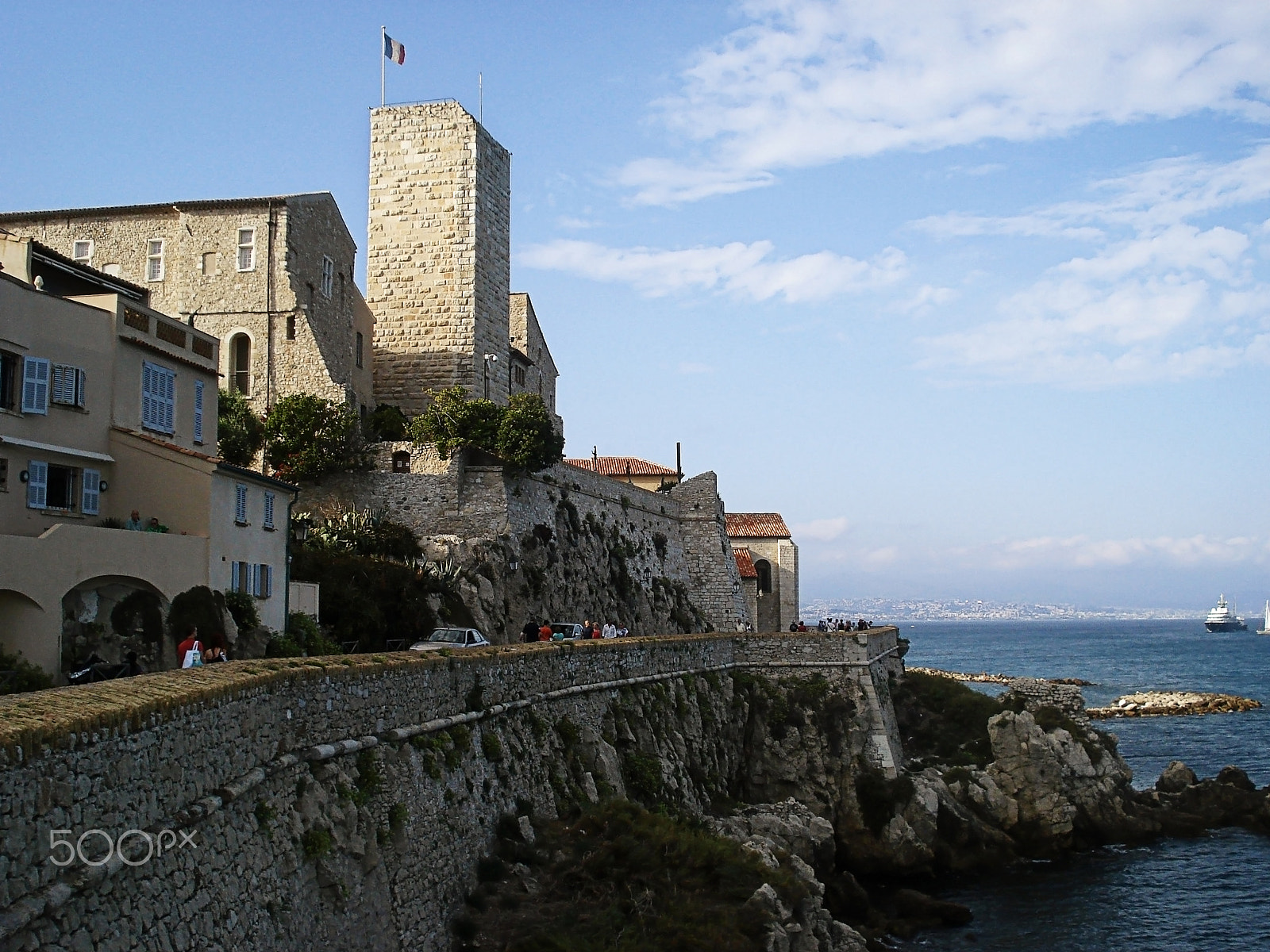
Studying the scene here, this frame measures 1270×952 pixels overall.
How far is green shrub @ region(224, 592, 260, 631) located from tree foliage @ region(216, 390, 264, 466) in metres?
14.8

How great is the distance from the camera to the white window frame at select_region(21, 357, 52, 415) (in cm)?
2298

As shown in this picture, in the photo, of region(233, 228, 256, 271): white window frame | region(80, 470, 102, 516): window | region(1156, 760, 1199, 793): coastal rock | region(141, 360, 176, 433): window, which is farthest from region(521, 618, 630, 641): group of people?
region(1156, 760, 1199, 793): coastal rock

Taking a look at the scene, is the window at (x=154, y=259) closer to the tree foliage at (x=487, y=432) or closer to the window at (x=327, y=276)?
the window at (x=327, y=276)

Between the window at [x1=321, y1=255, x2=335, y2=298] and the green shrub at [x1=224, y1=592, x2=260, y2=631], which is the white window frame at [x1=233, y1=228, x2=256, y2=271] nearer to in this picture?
the window at [x1=321, y1=255, x2=335, y2=298]

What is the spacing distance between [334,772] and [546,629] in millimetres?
19013

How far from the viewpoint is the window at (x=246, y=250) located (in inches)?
1742

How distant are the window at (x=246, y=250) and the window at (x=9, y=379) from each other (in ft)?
71.9

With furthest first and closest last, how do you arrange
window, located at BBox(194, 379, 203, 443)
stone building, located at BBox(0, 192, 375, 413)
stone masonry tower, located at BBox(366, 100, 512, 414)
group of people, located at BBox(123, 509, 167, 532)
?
stone masonry tower, located at BBox(366, 100, 512, 414), stone building, located at BBox(0, 192, 375, 413), window, located at BBox(194, 379, 203, 443), group of people, located at BBox(123, 509, 167, 532)

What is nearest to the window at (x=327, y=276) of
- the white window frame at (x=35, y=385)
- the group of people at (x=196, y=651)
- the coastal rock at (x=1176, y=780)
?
the white window frame at (x=35, y=385)

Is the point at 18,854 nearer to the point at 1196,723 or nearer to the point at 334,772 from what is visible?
the point at 334,772

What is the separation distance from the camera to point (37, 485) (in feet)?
76.1

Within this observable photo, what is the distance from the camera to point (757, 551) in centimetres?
7281

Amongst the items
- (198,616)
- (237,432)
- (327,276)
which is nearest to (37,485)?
(198,616)

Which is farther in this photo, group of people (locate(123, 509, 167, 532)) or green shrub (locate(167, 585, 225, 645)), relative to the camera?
group of people (locate(123, 509, 167, 532))
